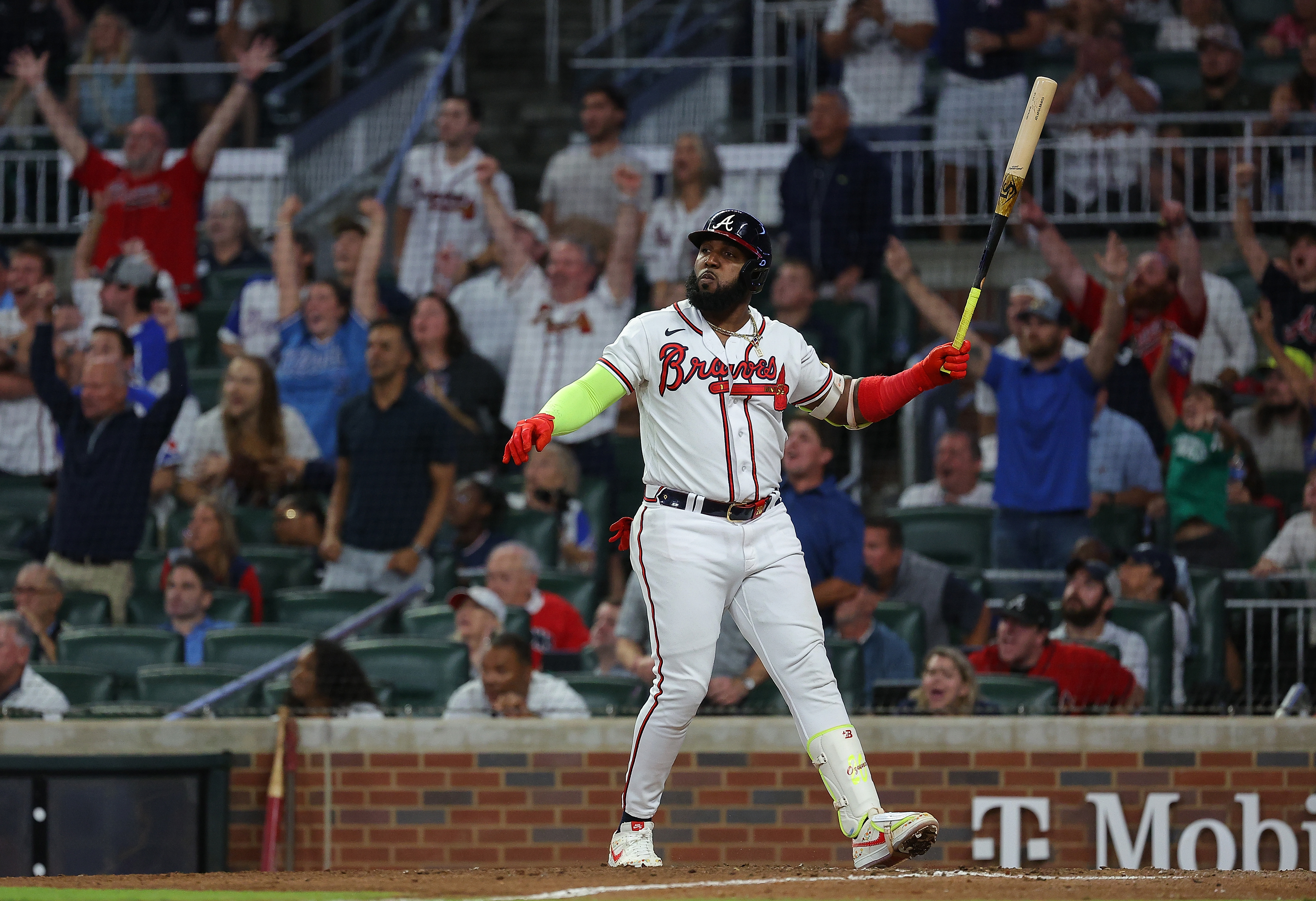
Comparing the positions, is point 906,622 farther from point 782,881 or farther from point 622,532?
point 782,881

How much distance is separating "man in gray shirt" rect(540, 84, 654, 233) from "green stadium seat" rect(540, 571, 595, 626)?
7.94 ft

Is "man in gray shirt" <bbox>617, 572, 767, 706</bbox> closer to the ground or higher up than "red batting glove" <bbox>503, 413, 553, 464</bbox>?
closer to the ground

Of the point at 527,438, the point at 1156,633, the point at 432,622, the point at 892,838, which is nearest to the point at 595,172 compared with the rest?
the point at 432,622

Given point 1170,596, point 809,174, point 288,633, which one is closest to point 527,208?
point 809,174

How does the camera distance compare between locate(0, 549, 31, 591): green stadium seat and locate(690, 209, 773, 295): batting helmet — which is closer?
locate(690, 209, 773, 295): batting helmet

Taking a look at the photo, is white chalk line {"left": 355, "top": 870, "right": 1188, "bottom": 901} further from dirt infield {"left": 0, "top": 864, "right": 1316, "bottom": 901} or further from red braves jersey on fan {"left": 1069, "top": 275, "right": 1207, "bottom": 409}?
red braves jersey on fan {"left": 1069, "top": 275, "right": 1207, "bottom": 409}

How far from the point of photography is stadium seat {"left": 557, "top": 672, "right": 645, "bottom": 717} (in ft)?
21.4

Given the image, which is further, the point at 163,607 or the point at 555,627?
the point at 163,607

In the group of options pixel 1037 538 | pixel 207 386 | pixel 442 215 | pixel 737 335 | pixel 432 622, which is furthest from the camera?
pixel 442 215

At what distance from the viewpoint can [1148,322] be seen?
807cm

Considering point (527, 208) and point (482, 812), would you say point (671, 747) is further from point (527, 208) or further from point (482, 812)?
point (527, 208)

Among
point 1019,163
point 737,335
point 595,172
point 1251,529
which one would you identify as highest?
point 595,172

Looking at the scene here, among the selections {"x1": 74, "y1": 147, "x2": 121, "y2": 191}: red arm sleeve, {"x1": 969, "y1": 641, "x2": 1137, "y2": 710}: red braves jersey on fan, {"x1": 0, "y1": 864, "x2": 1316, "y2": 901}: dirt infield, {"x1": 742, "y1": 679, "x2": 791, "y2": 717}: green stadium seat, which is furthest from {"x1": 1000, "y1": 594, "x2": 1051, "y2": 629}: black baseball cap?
{"x1": 74, "y1": 147, "x2": 121, "y2": 191}: red arm sleeve

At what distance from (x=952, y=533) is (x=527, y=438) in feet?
13.0
